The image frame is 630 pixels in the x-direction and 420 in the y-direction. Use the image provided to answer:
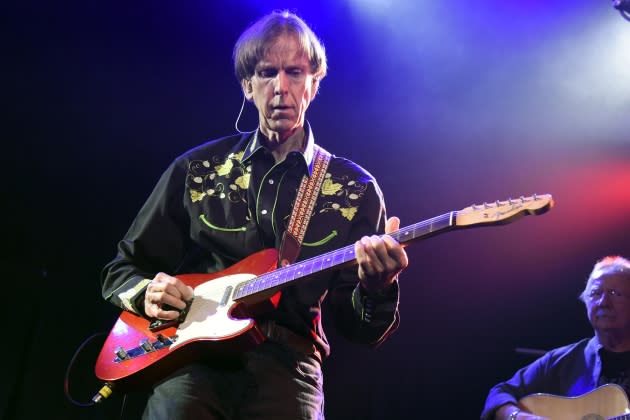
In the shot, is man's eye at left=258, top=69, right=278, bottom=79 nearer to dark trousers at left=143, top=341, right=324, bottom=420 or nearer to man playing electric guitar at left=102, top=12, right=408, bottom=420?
man playing electric guitar at left=102, top=12, right=408, bottom=420

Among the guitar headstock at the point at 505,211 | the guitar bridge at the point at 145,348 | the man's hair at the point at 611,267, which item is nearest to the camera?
the guitar headstock at the point at 505,211

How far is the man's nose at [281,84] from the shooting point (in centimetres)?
299

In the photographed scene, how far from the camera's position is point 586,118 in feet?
15.6

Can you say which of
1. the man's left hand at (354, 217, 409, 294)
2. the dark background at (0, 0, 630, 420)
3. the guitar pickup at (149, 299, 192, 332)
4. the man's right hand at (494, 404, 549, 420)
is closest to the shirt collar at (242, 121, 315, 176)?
the man's left hand at (354, 217, 409, 294)

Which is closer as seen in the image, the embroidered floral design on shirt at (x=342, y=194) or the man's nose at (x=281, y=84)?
the embroidered floral design on shirt at (x=342, y=194)

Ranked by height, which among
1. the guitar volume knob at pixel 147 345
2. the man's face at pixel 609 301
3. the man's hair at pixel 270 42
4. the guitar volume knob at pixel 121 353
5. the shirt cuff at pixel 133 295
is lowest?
the guitar volume knob at pixel 121 353

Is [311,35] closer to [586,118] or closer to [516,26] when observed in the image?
[516,26]

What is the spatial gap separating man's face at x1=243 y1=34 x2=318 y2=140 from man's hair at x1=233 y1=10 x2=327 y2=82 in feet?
0.10

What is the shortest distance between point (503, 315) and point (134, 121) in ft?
10.7

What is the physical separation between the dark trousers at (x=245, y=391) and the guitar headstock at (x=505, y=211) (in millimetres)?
858

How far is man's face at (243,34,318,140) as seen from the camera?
300 cm

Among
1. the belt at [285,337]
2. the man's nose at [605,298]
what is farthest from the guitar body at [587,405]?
the belt at [285,337]

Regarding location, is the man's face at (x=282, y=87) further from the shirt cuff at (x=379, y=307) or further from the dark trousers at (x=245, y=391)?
the dark trousers at (x=245, y=391)

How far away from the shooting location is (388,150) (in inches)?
190
